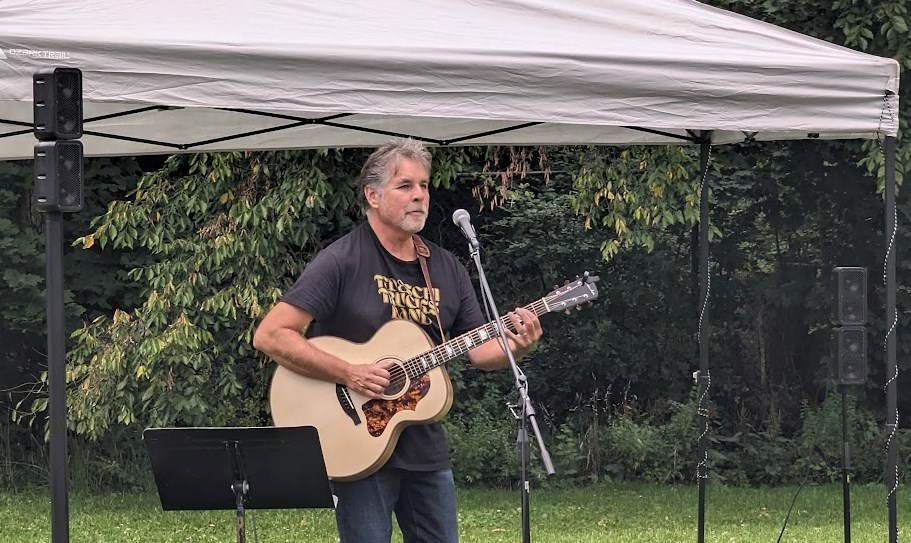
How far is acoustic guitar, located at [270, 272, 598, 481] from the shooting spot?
4340 millimetres

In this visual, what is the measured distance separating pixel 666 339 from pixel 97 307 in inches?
206

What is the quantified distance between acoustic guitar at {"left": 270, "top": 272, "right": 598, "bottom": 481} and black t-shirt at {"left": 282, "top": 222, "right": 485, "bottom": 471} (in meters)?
0.04

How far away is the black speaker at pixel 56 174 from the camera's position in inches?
162

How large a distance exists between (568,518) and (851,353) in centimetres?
389

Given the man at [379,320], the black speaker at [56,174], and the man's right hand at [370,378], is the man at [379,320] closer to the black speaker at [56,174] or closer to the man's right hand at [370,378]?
the man's right hand at [370,378]

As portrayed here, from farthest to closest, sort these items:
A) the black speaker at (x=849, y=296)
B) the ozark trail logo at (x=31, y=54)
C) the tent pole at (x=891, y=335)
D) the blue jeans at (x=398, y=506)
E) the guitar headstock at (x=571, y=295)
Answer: the black speaker at (x=849, y=296) < the tent pole at (x=891, y=335) < the guitar headstock at (x=571, y=295) < the blue jeans at (x=398, y=506) < the ozark trail logo at (x=31, y=54)

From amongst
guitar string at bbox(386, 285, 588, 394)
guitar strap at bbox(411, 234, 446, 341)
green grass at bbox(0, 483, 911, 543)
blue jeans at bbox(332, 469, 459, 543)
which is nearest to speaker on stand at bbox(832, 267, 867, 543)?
green grass at bbox(0, 483, 911, 543)

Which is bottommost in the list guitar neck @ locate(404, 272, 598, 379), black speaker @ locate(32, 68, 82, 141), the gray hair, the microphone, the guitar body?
the guitar body

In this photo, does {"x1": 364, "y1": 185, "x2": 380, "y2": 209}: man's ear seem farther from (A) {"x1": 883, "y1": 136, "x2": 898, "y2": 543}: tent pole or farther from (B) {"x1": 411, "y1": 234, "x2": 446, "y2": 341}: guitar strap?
(A) {"x1": 883, "y1": 136, "x2": 898, "y2": 543}: tent pole

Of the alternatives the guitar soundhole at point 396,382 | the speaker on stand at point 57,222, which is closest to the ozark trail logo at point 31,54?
the speaker on stand at point 57,222

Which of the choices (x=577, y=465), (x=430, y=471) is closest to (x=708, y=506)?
(x=577, y=465)

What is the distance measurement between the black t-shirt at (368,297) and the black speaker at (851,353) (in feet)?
10.7

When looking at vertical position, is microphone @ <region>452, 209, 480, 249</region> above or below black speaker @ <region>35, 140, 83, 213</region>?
below

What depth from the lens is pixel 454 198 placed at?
1237cm
